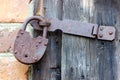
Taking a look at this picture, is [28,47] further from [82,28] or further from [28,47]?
[82,28]

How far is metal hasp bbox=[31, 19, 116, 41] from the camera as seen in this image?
47.1 inches

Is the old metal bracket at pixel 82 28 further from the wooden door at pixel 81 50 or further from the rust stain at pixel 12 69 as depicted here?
the rust stain at pixel 12 69

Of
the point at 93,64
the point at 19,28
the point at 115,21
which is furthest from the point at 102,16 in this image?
the point at 19,28

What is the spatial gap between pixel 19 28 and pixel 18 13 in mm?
48

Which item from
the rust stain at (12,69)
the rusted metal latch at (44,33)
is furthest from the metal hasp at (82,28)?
the rust stain at (12,69)

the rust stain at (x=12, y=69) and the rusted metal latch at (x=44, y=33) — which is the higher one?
the rusted metal latch at (x=44, y=33)

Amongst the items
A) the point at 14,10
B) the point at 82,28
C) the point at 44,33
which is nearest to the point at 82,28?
the point at 82,28

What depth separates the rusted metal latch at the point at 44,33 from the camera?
1.17m

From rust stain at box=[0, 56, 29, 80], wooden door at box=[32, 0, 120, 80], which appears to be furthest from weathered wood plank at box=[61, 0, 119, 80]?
rust stain at box=[0, 56, 29, 80]

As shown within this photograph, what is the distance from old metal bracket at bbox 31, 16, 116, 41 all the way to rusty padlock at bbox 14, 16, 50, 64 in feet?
0.15

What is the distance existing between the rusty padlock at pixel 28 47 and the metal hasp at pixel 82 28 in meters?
0.05

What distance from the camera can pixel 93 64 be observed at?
1.20 metres

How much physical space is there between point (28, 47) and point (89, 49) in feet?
0.60

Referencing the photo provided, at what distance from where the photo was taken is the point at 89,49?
1.21 metres
